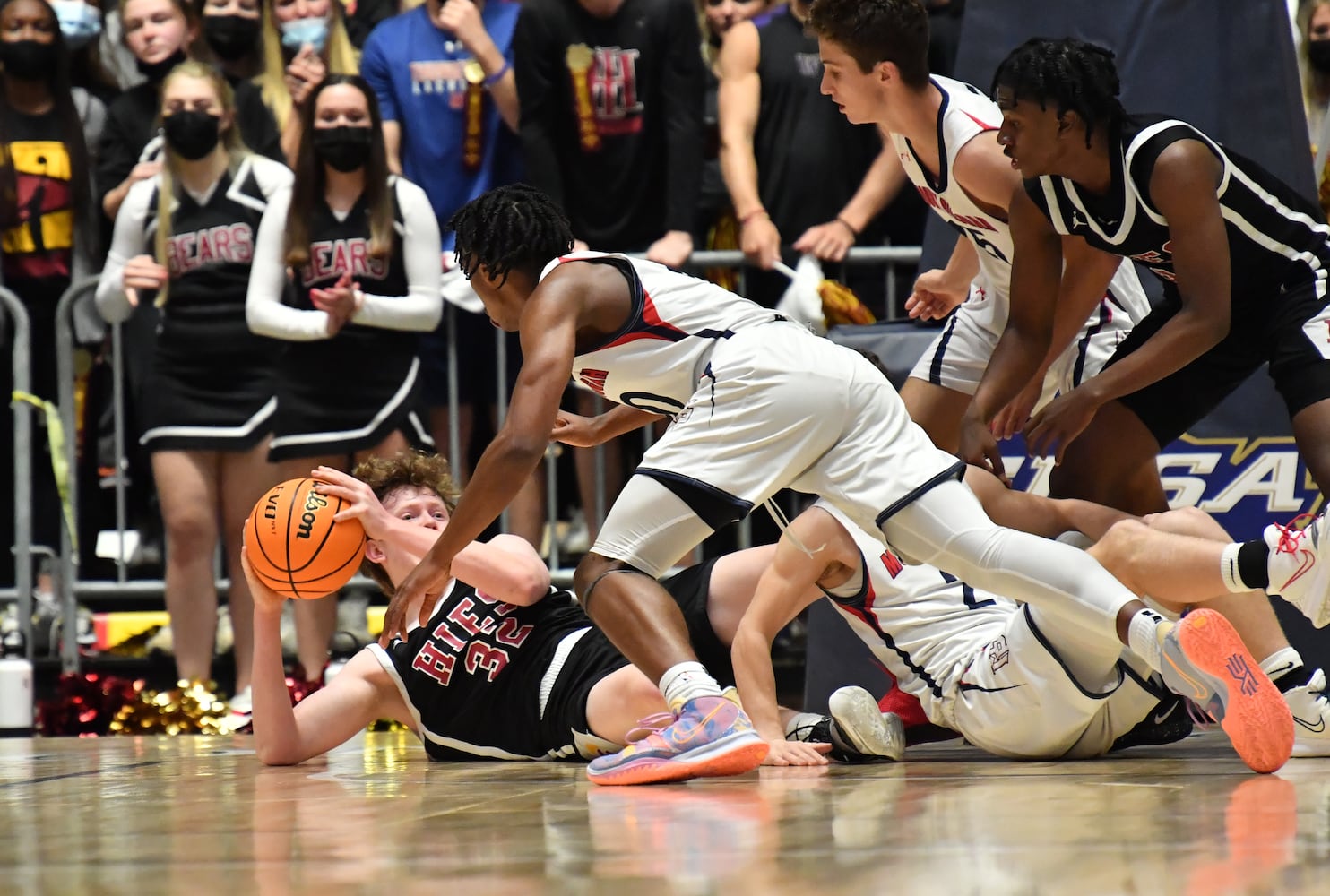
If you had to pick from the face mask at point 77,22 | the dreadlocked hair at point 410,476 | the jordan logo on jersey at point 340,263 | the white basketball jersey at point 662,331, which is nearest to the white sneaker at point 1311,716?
the white basketball jersey at point 662,331

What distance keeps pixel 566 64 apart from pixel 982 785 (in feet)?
12.9

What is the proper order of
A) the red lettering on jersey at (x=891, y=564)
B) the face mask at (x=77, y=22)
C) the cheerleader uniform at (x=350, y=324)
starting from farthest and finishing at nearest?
the face mask at (x=77, y=22), the cheerleader uniform at (x=350, y=324), the red lettering on jersey at (x=891, y=564)

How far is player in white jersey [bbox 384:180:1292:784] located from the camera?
3547 millimetres

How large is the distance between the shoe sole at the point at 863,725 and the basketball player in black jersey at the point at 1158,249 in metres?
0.68

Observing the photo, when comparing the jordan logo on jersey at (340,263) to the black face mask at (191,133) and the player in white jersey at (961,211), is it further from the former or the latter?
the player in white jersey at (961,211)

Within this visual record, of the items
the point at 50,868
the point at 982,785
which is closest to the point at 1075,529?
the point at 982,785

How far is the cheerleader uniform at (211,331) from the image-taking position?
249 inches

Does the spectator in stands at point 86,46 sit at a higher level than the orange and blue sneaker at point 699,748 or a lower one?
higher

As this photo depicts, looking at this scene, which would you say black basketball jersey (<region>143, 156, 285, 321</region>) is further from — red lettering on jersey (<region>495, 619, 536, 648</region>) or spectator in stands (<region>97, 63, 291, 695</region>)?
red lettering on jersey (<region>495, 619, 536, 648</region>)

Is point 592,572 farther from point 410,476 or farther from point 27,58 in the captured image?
point 27,58

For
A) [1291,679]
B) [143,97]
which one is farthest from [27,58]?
[1291,679]

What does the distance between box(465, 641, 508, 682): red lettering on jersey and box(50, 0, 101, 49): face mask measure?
4122mm

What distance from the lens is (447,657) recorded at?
14.6 ft

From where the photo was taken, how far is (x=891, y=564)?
4.24 meters
